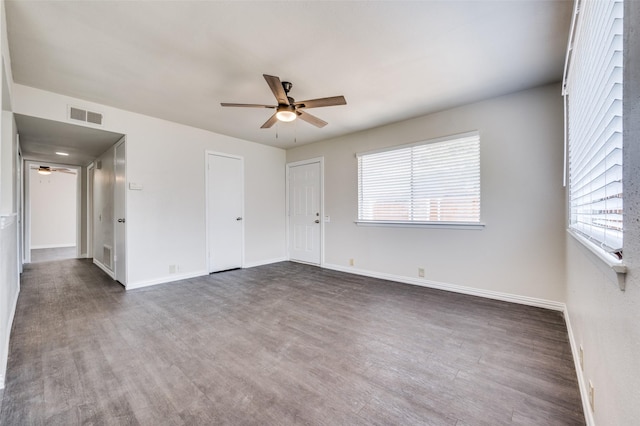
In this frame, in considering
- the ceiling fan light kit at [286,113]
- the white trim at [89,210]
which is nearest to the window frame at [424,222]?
the ceiling fan light kit at [286,113]

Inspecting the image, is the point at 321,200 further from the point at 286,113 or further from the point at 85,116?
the point at 85,116

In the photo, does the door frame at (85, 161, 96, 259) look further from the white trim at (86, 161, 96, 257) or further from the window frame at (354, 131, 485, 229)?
the window frame at (354, 131, 485, 229)

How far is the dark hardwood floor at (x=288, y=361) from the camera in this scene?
1498 millimetres

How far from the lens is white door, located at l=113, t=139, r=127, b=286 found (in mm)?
3898

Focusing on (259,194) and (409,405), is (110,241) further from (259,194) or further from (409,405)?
(409,405)

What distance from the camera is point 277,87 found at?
2.37 meters

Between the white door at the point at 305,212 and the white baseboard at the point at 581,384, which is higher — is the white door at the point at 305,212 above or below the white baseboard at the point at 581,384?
above

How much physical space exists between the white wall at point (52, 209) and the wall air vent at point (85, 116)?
20.4 ft

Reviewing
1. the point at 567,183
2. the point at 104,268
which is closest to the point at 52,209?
the point at 104,268

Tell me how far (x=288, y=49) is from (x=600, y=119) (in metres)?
2.13

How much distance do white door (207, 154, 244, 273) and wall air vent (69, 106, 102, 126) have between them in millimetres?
1512

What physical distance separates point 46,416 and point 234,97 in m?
3.10

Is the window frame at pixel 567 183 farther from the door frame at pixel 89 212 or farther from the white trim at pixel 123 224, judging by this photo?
the door frame at pixel 89 212

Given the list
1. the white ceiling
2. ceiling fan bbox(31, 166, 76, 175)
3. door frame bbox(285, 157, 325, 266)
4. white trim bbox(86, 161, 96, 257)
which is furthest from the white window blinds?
ceiling fan bbox(31, 166, 76, 175)
